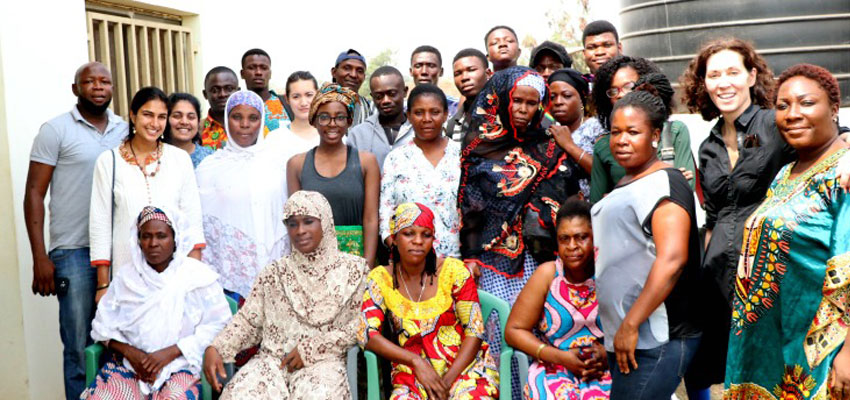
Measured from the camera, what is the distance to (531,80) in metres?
3.85

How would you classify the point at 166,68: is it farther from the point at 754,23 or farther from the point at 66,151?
the point at 754,23

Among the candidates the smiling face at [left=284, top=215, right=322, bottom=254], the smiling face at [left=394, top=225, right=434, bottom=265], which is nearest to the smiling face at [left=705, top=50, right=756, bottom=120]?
the smiling face at [left=394, top=225, right=434, bottom=265]

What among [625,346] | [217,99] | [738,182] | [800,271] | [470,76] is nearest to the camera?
[800,271]

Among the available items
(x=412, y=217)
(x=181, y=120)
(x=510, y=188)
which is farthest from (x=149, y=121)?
(x=510, y=188)

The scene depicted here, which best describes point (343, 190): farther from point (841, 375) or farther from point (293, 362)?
point (841, 375)

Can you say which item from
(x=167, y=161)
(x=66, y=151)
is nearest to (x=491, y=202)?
(x=167, y=161)

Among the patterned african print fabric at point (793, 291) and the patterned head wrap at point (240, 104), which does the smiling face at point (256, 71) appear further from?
the patterned african print fabric at point (793, 291)

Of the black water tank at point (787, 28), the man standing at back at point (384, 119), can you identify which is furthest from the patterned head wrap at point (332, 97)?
the black water tank at point (787, 28)

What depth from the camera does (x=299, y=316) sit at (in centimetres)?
386

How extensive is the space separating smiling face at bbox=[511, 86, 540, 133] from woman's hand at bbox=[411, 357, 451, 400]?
1273mm

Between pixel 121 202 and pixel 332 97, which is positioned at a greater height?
pixel 332 97

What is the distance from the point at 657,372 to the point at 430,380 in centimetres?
109

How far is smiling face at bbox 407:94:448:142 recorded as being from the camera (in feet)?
13.6

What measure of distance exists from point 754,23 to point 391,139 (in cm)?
409
